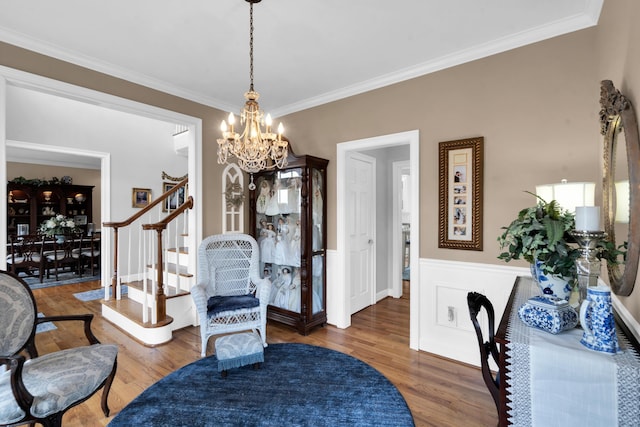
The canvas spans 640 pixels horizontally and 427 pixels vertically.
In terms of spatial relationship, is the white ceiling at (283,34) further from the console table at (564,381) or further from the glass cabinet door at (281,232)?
the console table at (564,381)

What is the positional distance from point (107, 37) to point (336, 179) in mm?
2470

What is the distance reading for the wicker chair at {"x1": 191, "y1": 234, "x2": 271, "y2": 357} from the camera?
2.83 meters

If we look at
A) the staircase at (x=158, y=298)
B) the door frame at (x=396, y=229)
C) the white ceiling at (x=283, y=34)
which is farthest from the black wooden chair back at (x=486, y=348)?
the door frame at (x=396, y=229)

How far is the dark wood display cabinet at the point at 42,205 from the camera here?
722 centimetres

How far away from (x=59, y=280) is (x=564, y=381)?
26.0 ft

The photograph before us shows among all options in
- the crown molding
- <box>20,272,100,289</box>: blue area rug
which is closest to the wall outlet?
the crown molding

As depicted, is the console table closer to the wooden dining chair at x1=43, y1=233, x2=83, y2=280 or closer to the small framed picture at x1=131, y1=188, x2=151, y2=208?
the small framed picture at x1=131, y1=188, x2=151, y2=208

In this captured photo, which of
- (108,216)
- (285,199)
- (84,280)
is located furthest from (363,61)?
(84,280)

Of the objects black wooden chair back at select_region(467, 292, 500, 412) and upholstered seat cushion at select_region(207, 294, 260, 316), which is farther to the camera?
upholstered seat cushion at select_region(207, 294, 260, 316)

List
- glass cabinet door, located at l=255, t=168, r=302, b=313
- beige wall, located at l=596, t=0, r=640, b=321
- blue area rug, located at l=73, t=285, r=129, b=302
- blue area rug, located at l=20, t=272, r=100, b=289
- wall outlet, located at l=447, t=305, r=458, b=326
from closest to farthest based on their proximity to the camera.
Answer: beige wall, located at l=596, t=0, r=640, b=321 < wall outlet, located at l=447, t=305, r=458, b=326 < glass cabinet door, located at l=255, t=168, r=302, b=313 < blue area rug, located at l=73, t=285, r=129, b=302 < blue area rug, located at l=20, t=272, r=100, b=289

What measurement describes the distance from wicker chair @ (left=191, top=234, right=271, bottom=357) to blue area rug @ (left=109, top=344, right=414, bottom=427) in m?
0.41

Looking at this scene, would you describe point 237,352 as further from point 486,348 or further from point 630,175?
point 630,175

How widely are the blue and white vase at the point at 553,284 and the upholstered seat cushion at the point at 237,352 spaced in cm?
187

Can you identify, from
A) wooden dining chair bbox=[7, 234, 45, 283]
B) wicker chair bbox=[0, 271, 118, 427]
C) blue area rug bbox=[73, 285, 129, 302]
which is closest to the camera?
wicker chair bbox=[0, 271, 118, 427]
